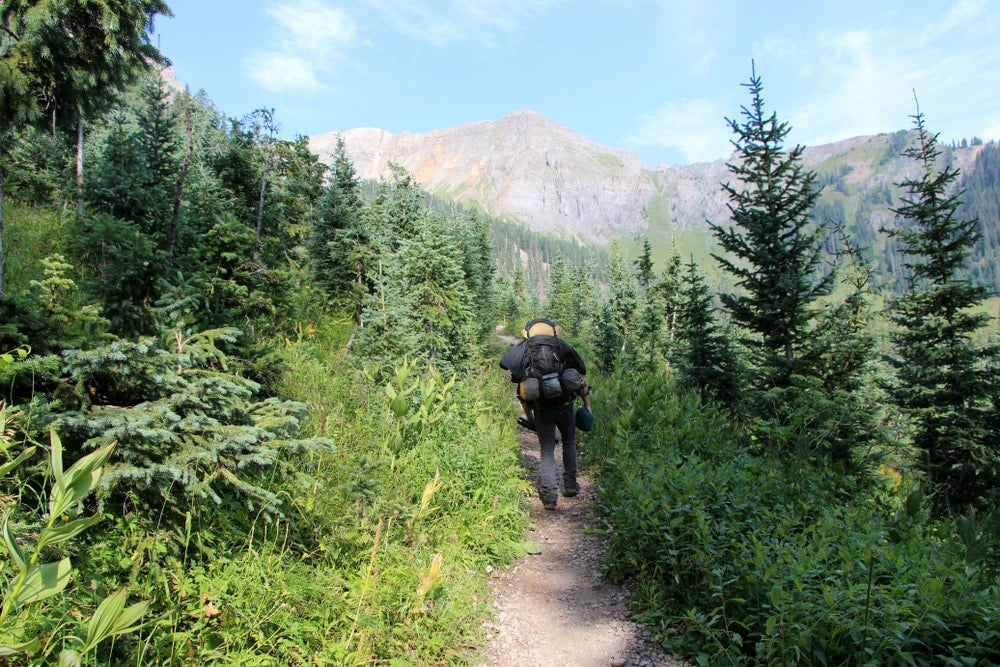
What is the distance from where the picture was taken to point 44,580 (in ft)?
4.35

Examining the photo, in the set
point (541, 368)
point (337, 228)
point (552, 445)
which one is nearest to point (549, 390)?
point (541, 368)

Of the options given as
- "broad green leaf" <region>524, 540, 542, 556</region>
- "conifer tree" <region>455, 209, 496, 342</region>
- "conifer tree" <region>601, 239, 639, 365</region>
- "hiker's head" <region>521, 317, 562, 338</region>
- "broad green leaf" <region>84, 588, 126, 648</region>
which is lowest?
"broad green leaf" <region>524, 540, 542, 556</region>

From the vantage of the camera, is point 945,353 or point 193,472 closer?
point 193,472

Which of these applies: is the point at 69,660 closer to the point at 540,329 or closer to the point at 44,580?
the point at 44,580

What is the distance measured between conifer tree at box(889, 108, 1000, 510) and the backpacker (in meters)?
10.2

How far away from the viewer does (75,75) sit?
5117 mm

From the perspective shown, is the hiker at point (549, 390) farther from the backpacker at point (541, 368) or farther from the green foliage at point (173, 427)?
the green foliage at point (173, 427)

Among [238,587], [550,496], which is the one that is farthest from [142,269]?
[550,496]

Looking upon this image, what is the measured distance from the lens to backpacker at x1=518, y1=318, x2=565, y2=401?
6.20 m

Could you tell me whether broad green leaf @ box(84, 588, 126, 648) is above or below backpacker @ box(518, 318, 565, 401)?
below

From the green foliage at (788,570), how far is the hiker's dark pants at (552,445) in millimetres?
783

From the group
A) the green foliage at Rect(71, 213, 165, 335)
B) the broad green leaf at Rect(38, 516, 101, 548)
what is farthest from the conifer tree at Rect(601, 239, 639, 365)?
the broad green leaf at Rect(38, 516, 101, 548)

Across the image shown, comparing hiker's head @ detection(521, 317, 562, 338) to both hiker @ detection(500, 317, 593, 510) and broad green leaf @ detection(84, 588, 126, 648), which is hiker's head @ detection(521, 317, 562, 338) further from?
broad green leaf @ detection(84, 588, 126, 648)

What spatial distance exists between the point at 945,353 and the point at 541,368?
1202cm
